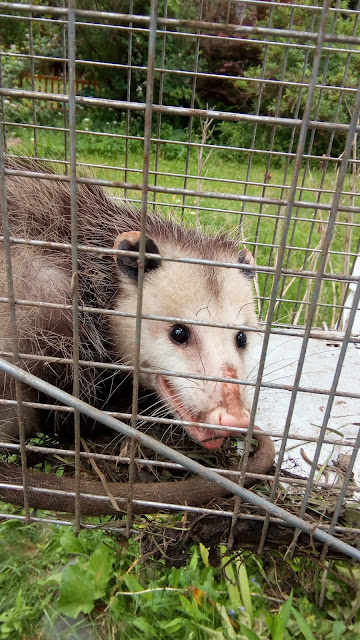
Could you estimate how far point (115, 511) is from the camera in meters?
1.25

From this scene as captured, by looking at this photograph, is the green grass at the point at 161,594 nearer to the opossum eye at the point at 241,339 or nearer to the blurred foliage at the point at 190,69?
the opossum eye at the point at 241,339

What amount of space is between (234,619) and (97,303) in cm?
96

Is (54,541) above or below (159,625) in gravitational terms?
below

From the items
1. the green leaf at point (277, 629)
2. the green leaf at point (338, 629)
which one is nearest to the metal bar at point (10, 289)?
the green leaf at point (277, 629)

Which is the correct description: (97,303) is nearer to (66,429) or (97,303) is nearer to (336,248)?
(66,429)

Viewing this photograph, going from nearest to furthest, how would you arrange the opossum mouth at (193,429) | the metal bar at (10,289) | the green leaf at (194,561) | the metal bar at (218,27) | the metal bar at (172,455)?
the metal bar at (218,27) → the metal bar at (10,289) → the metal bar at (172,455) → the opossum mouth at (193,429) → the green leaf at (194,561)

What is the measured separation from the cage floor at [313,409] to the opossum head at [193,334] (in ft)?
0.72

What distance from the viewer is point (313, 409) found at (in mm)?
1774

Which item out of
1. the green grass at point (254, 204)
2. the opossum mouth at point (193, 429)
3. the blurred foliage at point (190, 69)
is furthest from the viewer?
the blurred foliage at point (190, 69)

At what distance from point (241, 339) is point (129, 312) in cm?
37

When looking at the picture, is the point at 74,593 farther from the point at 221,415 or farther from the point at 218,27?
the point at 218,27

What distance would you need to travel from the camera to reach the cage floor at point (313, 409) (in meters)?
1.50

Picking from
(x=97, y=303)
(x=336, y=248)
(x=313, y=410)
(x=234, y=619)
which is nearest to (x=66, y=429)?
(x=97, y=303)

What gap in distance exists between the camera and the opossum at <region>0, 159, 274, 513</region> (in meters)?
1.33
